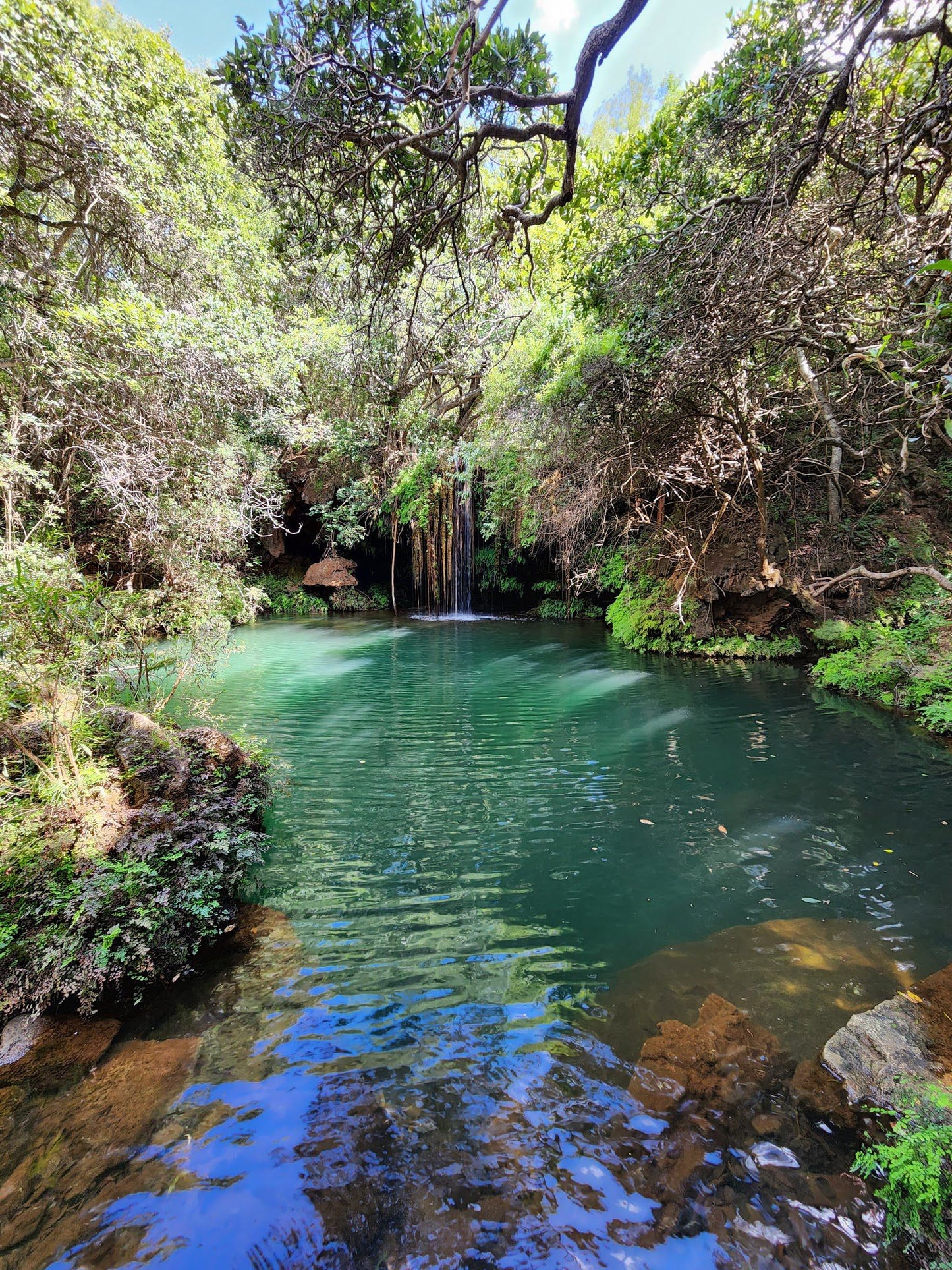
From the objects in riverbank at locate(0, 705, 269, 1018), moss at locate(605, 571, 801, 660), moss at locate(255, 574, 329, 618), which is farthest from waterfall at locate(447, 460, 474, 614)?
riverbank at locate(0, 705, 269, 1018)

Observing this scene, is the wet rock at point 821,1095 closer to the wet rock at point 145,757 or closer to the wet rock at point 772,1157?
the wet rock at point 772,1157

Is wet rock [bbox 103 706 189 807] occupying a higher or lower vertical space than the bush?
higher

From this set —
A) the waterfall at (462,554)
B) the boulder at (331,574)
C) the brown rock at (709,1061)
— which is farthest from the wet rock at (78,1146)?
the boulder at (331,574)

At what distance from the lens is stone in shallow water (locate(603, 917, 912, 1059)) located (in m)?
2.36

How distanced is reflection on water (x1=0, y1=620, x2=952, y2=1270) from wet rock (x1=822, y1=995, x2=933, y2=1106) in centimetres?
18

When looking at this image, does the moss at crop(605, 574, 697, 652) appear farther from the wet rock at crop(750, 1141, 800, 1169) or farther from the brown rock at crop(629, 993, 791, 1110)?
the wet rock at crop(750, 1141, 800, 1169)

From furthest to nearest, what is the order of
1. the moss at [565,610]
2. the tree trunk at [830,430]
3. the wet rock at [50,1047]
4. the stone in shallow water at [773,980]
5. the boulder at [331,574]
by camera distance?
1. the boulder at [331,574]
2. the moss at [565,610]
3. the tree trunk at [830,430]
4. the stone in shallow water at [773,980]
5. the wet rock at [50,1047]

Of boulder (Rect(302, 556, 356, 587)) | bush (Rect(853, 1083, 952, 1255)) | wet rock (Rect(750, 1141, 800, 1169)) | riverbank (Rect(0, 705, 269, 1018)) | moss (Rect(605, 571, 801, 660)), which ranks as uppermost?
boulder (Rect(302, 556, 356, 587))

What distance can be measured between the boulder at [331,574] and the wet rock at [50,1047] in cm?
1819

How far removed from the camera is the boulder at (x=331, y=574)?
789 inches

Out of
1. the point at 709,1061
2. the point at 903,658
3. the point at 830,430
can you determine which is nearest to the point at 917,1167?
the point at 709,1061

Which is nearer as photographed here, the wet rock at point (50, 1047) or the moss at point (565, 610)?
the wet rock at point (50, 1047)

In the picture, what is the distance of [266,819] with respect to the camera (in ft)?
14.1

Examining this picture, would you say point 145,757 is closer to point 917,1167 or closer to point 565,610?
point 917,1167
